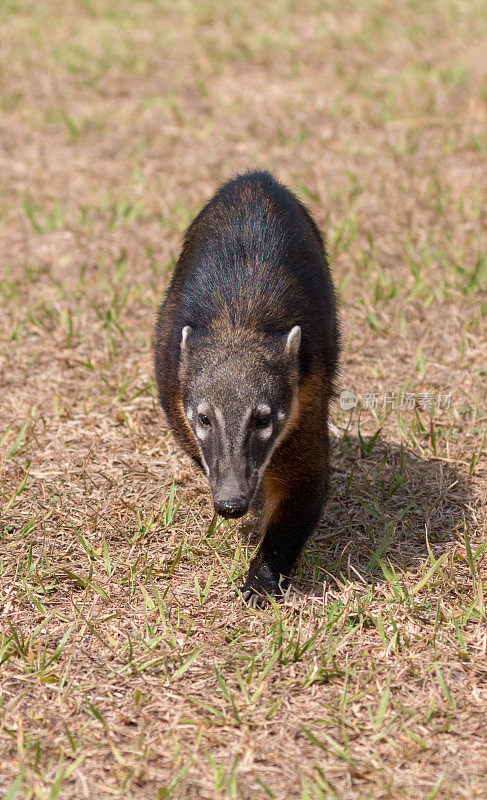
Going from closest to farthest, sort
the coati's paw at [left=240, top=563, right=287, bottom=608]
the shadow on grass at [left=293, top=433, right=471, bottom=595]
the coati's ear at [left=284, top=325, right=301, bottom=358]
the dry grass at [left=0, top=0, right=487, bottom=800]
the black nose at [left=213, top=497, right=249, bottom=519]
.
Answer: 1. the dry grass at [left=0, top=0, right=487, bottom=800]
2. the black nose at [left=213, top=497, right=249, bottom=519]
3. the coati's ear at [left=284, top=325, right=301, bottom=358]
4. the coati's paw at [left=240, top=563, right=287, bottom=608]
5. the shadow on grass at [left=293, top=433, right=471, bottom=595]

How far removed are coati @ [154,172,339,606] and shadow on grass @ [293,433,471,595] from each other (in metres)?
0.32

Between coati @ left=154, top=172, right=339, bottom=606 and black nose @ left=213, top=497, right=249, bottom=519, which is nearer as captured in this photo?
black nose @ left=213, top=497, right=249, bottom=519

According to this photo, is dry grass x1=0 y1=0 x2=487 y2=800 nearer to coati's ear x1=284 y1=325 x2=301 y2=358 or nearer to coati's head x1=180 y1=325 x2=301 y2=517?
coati's head x1=180 y1=325 x2=301 y2=517

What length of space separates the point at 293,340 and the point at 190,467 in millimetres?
1424

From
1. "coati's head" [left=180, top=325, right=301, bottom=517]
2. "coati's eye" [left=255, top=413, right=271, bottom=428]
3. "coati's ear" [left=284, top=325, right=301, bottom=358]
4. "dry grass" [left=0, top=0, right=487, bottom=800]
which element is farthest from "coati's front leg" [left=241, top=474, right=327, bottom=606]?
"coati's ear" [left=284, top=325, right=301, bottom=358]

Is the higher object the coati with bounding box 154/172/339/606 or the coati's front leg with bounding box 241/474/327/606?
the coati with bounding box 154/172/339/606

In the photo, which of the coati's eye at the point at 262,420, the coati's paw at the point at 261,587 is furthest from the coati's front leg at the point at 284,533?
the coati's eye at the point at 262,420

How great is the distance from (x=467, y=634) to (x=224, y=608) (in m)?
1.09

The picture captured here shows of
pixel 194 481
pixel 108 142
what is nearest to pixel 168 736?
pixel 194 481

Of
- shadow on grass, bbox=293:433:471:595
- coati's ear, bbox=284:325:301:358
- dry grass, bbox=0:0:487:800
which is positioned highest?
coati's ear, bbox=284:325:301:358

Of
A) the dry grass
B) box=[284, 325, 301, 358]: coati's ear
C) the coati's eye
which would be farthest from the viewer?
box=[284, 325, 301, 358]: coati's ear

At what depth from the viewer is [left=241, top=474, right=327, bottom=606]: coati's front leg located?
4.47 meters

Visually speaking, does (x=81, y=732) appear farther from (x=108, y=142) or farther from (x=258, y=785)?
(x=108, y=142)

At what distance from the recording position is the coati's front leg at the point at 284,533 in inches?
176
